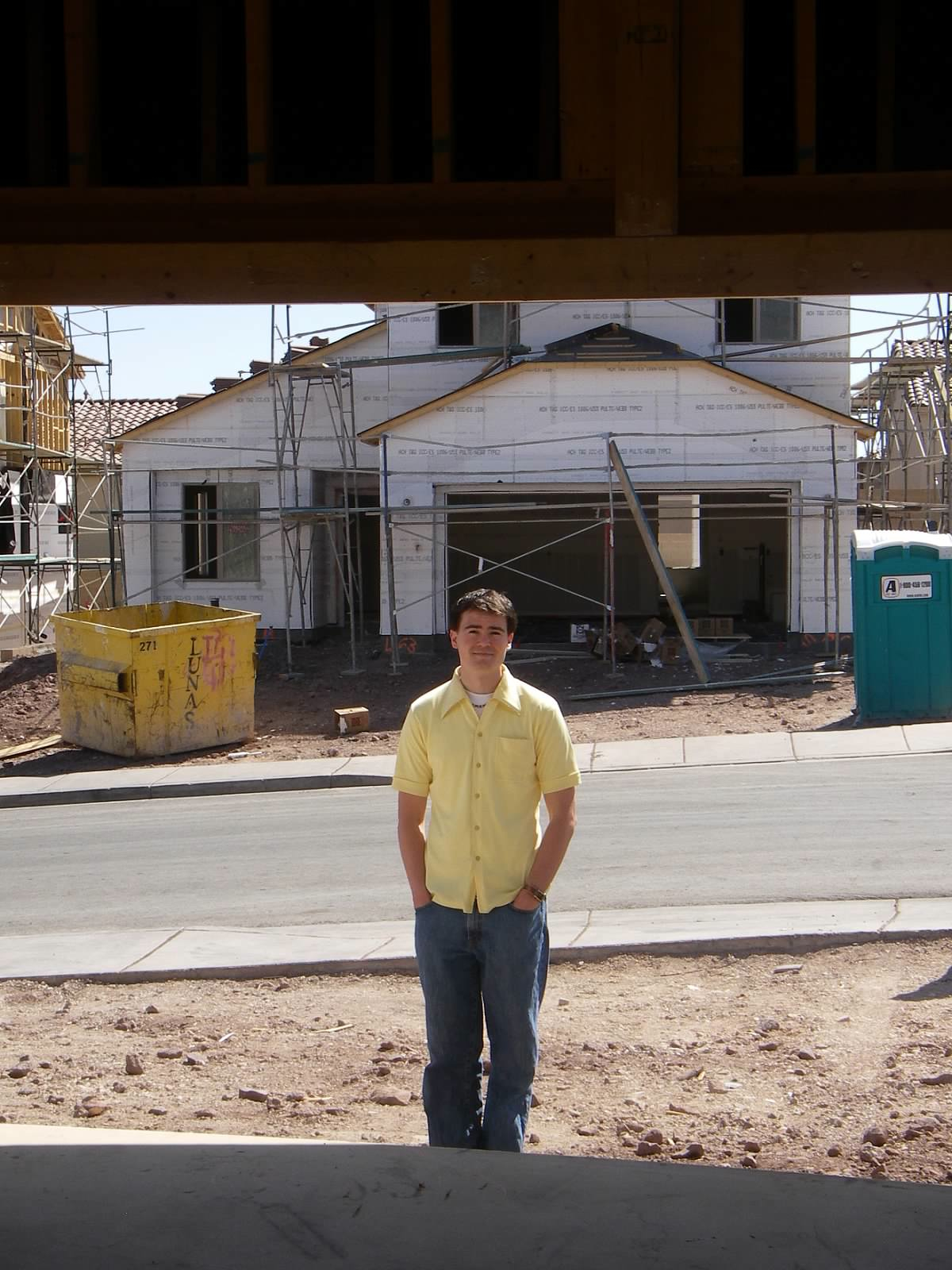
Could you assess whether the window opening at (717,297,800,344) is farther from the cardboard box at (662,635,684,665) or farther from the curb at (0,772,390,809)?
the curb at (0,772,390,809)

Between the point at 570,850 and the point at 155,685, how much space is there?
24.6ft

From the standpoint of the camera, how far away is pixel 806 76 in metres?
5.23

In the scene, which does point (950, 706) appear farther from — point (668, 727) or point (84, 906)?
point (84, 906)

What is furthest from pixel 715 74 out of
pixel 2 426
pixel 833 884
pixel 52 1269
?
pixel 2 426

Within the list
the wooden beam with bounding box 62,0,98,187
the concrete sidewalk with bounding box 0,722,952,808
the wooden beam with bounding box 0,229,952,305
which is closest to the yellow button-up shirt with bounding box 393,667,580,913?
the wooden beam with bounding box 0,229,952,305

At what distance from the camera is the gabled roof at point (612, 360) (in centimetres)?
2214

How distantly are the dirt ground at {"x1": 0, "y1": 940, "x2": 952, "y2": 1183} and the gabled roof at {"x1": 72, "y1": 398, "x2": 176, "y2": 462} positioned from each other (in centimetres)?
2913

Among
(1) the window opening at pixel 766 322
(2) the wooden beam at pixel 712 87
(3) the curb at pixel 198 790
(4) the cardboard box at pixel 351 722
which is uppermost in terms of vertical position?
(1) the window opening at pixel 766 322

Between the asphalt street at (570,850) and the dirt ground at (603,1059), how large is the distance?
1.55 metres

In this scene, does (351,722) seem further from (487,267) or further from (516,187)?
(516,187)

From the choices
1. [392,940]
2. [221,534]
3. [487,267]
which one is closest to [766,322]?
[221,534]

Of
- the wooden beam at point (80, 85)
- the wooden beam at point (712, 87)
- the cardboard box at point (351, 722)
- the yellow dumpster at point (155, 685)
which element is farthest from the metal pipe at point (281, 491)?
the wooden beam at point (712, 87)

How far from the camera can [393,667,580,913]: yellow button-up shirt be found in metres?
4.45

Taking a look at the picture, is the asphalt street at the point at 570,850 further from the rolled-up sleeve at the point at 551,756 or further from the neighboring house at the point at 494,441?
the neighboring house at the point at 494,441
